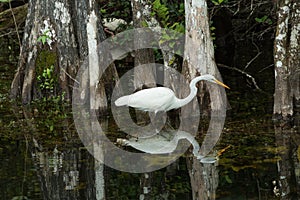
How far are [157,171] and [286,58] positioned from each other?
10.4 feet

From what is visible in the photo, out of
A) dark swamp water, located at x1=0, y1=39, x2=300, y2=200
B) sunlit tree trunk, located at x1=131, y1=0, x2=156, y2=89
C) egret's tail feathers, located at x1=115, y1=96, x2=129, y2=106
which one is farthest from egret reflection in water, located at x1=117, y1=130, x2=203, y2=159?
sunlit tree trunk, located at x1=131, y1=0, x2=156, y2=89

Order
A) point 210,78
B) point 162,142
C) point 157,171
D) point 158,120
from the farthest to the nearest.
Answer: point 158,120, point 210,78, point 162,142, point 157,171

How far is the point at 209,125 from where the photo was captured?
10.5m

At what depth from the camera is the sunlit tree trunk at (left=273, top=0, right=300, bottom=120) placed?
10273 mm

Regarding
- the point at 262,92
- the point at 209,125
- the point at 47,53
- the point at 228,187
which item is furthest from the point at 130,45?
the point at 228,187

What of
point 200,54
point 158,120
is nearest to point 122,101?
point 158,120

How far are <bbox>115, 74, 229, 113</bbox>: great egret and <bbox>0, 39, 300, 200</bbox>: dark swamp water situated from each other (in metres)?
0.57

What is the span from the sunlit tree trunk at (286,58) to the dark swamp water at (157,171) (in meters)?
0.37

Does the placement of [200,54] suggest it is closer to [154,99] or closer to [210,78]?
[210,78]

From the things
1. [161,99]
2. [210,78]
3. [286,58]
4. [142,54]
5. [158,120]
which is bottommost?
[158,120]

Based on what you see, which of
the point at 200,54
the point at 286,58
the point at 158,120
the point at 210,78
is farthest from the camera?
the point at 158,120

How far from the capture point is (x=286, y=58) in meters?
10.5

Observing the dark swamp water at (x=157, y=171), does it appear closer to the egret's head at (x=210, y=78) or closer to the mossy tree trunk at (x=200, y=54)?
the mossy tree trunk at (x=200, y=54)

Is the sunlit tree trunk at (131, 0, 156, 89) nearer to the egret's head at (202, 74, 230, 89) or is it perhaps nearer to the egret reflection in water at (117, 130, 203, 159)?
the egret's head at (202, 74, 230, 89)
